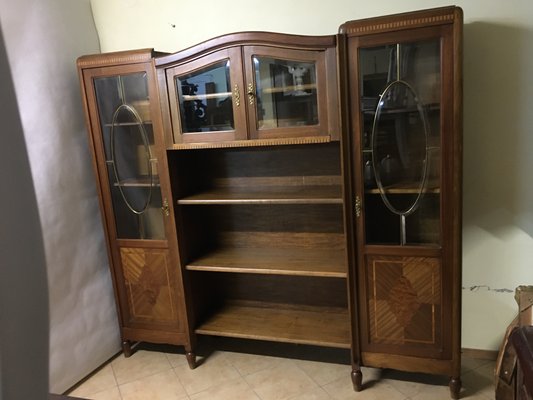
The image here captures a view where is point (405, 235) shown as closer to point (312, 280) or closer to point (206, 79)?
point (312, 280)

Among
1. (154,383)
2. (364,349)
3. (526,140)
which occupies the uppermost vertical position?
(526,140)

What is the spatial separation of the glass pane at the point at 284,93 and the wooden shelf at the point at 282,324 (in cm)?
113

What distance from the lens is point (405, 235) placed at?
2021mm

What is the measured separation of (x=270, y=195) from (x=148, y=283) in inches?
34.8

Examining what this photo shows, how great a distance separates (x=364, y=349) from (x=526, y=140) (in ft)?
4.27

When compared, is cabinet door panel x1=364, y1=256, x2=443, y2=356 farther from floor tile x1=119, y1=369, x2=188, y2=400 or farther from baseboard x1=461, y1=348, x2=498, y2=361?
floor tile x1=119, y1=369, x2=188, y2=400

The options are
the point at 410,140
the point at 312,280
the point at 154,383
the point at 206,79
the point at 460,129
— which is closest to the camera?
the point at 460,129

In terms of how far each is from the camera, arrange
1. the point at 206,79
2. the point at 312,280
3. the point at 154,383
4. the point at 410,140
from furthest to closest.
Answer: the point at 312,280 → the point at 154,383 → the point at 206,79 → the point at 410,140

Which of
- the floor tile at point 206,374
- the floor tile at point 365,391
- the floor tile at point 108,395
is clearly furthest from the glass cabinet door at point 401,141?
the floor tile at point 108,395

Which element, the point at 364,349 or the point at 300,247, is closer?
the point at 364,349

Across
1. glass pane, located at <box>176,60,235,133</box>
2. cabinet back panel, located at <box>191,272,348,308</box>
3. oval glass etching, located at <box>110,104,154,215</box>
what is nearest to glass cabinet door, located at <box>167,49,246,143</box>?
glass pane, located at <box>176,60,235,133</box>

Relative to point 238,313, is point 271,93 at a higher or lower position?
higher

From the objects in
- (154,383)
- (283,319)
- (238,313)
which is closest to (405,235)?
(283,319)

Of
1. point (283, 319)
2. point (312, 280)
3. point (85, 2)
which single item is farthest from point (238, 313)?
point (85, 2)
